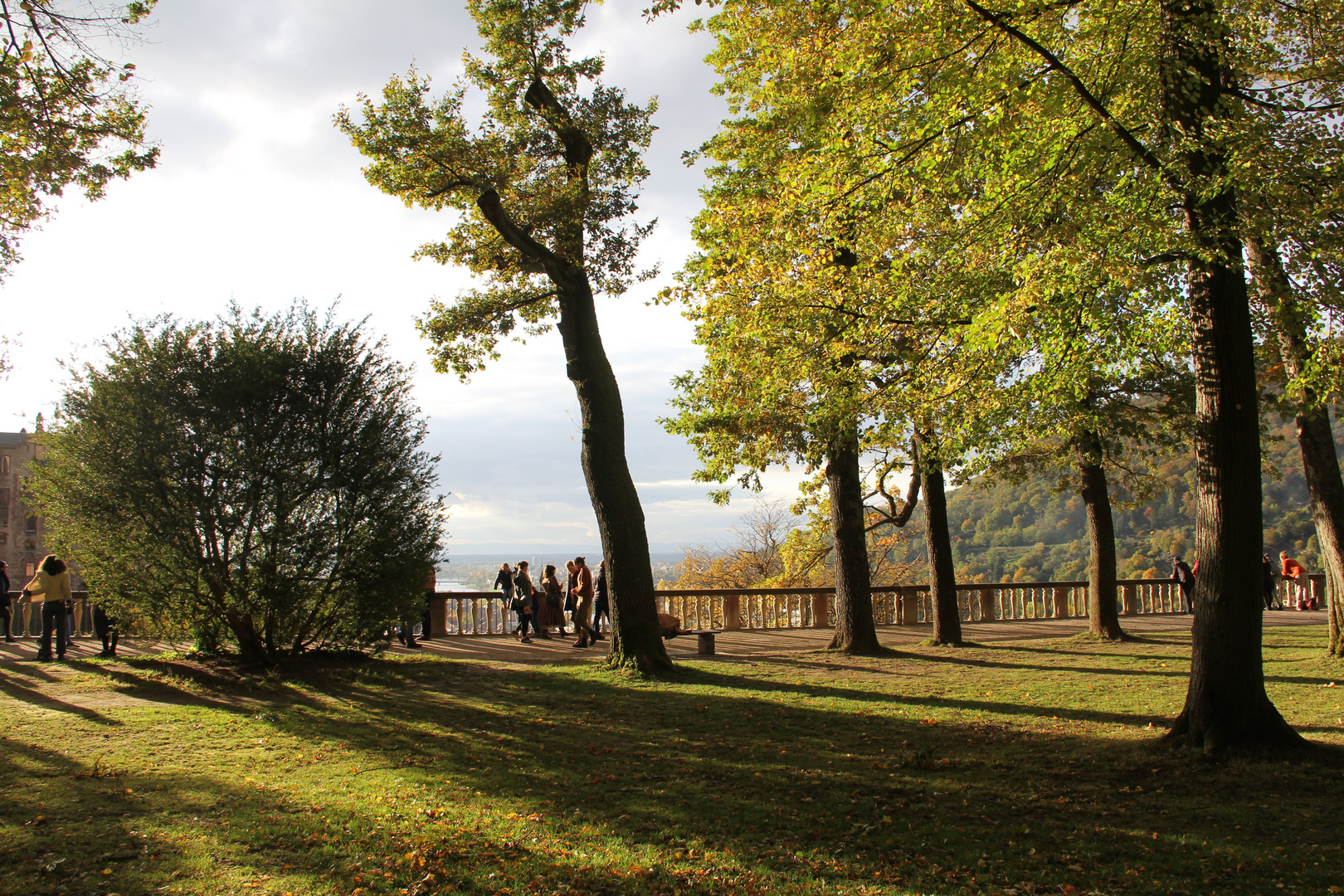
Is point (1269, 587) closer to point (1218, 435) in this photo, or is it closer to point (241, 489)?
point (1218, 435)

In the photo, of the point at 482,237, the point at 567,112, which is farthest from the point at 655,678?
the point at 567,112

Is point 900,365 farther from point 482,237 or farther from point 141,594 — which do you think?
point 141,594

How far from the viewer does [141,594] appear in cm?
1137

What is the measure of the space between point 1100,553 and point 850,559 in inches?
229

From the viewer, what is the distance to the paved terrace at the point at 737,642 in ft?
49.6

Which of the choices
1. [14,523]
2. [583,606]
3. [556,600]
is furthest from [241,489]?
[14,523]

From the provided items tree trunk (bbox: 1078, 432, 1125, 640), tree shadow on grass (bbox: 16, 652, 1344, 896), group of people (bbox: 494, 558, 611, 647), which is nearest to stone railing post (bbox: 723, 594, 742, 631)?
group of people (bbox: 494, 558, 611, 647)

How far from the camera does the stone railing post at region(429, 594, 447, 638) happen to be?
18516 millimetres

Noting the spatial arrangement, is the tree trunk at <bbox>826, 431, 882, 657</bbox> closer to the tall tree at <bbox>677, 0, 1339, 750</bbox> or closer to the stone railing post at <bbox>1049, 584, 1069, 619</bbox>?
the tall tree at <bbox>677, 0, 1339, 750</bbox>

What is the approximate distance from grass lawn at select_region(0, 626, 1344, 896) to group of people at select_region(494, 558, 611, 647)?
6.04 metres

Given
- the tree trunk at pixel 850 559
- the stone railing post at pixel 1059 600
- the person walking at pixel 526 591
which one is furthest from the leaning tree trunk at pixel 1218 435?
the stone railing post at pixel 1059 600

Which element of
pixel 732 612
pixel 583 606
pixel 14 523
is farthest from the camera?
pixel 14 523

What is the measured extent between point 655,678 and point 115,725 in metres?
6.81

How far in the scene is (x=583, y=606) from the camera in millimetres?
17219
